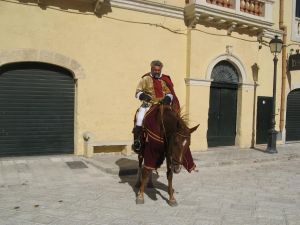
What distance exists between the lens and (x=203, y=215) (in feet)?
18.5

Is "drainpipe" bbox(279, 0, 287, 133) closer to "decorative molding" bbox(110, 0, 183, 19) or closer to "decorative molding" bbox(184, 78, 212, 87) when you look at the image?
"decorative molding" bbox(184, 78, 212, 87)

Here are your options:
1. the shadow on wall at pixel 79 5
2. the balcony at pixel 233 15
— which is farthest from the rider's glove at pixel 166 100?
the balcony at pixel 233 15

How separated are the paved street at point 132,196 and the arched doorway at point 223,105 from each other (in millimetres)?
3173

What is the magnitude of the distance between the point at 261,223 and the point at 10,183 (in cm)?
505

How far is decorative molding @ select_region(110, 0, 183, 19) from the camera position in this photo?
10752 millimetres

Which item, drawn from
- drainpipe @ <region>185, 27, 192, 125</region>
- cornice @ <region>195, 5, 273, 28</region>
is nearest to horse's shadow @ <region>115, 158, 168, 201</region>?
drainpipe @ <region>185, 27, 192, 125</region>

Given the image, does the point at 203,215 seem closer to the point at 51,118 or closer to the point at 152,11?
the point at 51,118

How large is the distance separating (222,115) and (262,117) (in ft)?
7.45

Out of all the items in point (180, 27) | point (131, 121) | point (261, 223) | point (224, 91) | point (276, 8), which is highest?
point (276, 8)

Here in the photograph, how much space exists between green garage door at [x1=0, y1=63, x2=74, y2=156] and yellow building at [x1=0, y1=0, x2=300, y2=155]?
0.09 feet

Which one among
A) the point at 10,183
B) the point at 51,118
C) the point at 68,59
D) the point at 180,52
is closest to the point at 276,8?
the point at 180,52

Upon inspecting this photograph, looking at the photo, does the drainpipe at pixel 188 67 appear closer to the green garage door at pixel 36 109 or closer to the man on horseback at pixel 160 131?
the green garage door at pixel 36 109

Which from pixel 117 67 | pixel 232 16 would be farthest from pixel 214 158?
pixel 232 16

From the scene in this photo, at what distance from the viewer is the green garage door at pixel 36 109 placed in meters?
9.37
